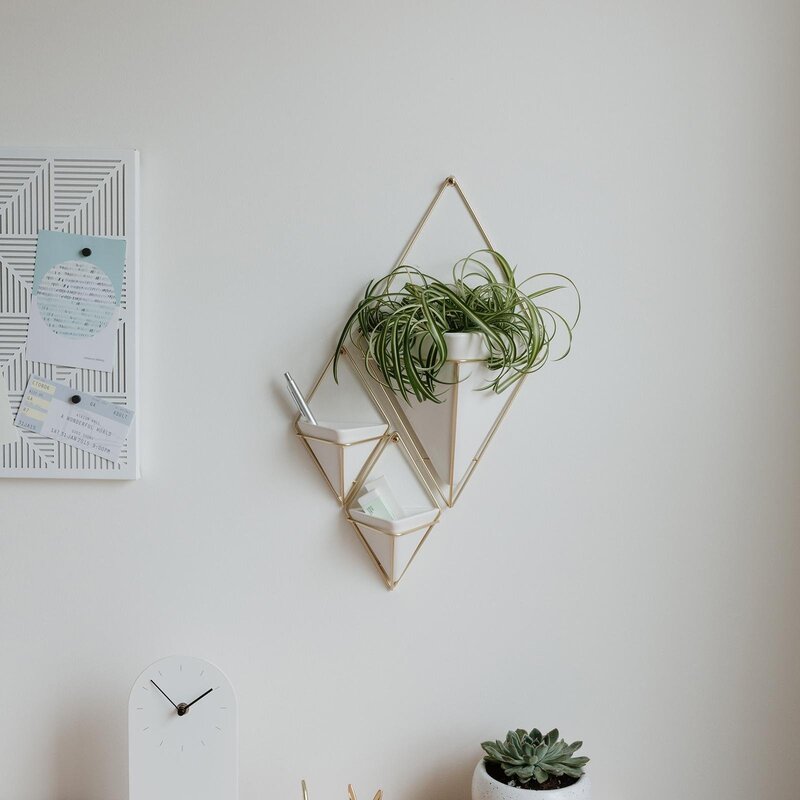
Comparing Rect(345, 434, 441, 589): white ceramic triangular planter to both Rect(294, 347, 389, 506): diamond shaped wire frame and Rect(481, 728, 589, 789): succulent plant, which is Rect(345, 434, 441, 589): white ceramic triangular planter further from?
Rect(481, 728, 589, 789): succulent plant

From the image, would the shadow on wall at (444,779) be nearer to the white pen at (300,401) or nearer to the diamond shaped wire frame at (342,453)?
the diamond shaped wire frame at (342,453)

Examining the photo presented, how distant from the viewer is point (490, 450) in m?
1.19

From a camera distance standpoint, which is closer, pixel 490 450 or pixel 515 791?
pixel 515 791

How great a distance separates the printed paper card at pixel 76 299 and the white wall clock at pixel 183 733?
0.47 m

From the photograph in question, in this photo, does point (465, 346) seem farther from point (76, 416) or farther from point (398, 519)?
point (76, 416)

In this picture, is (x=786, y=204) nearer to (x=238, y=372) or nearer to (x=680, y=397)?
(x=680, y=397)

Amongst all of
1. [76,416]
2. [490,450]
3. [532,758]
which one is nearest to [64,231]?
[76,416]

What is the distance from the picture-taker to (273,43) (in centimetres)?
114

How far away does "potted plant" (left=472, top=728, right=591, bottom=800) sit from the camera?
1.06 meters

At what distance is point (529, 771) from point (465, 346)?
60 cm

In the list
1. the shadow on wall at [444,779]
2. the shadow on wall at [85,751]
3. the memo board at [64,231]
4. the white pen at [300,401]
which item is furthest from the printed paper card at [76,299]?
the shadow on wall at [444,779]

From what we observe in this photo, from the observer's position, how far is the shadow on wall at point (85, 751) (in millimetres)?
1187

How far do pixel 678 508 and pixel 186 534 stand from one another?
77cm

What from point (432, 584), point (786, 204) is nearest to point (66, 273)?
point (432, 584)
